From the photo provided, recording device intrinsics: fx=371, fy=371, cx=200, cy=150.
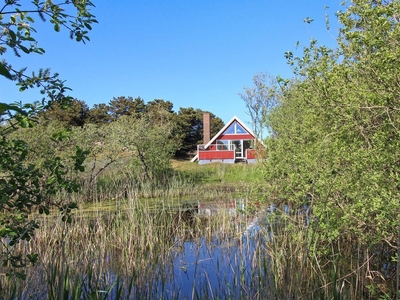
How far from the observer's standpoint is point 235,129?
104ft

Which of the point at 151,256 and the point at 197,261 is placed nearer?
the point at 197,261

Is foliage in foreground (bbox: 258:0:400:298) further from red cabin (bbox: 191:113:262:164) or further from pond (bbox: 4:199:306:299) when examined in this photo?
red cabin (bbox: 191:113:262:164)

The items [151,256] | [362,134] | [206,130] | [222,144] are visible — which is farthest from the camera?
[206,130]

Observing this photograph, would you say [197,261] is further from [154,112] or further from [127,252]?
[154,112]

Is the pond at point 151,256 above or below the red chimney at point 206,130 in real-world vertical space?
below

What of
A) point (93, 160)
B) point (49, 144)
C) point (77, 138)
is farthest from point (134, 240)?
point (93, 160)

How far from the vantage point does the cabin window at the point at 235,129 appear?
3150 cm

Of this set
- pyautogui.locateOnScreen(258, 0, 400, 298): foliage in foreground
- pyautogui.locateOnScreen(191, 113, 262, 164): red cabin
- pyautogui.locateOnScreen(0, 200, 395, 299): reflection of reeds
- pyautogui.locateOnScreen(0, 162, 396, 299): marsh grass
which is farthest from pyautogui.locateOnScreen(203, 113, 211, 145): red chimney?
pyautogui.locateOnScreen(258, 0, 400, 298): foliage in foreground

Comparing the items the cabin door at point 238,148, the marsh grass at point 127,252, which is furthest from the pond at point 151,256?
the cabin door at point 238,148

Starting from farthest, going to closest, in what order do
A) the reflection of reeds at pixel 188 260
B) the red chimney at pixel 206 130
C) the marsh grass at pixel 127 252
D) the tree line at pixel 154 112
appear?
the tree line at pixel 154 112, the red chimney at pixel 206 130, the marsh grass at pixel 127 252, the reflection of reeds at pixel 188 260

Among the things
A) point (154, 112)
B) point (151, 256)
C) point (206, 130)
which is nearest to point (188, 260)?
point (151, 256)

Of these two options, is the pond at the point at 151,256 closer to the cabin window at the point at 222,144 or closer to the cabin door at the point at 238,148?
the cabin window at the point at 222,144

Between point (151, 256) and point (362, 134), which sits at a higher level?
point (362, 134)

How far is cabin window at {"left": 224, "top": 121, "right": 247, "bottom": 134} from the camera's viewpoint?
103 feet
